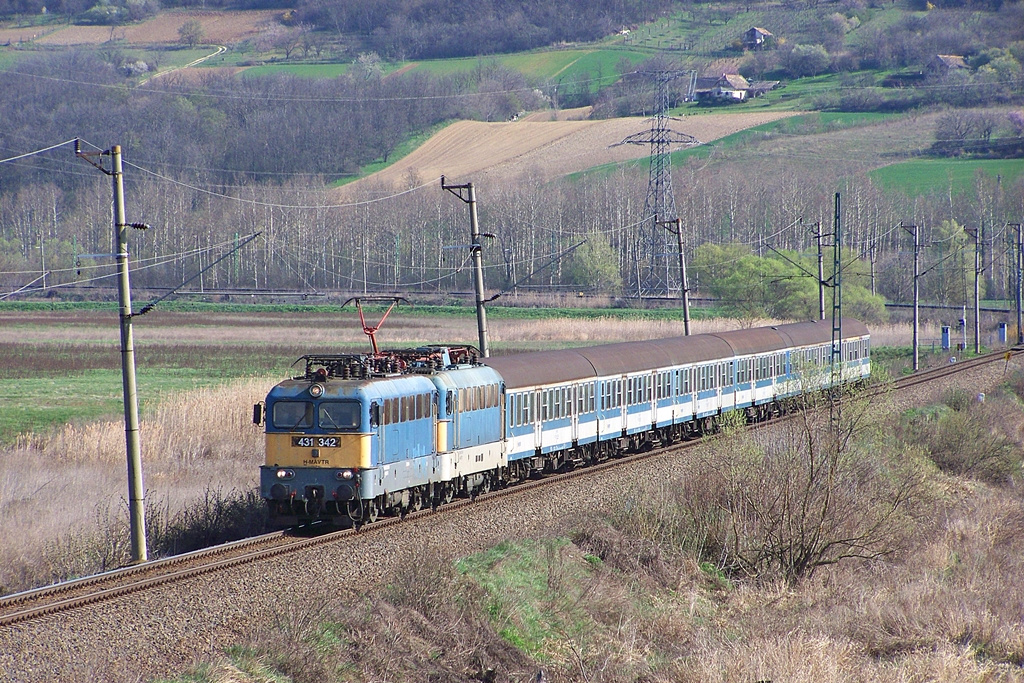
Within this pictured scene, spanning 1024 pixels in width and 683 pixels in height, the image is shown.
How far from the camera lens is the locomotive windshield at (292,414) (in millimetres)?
20828

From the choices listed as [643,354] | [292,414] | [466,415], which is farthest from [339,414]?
[643,354]

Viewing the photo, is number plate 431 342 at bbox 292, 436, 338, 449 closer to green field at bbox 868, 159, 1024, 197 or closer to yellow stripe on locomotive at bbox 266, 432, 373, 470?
yellow stripe on locomotive at bbox 266, 432, 373, 470

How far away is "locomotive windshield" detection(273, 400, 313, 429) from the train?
0.06 ft

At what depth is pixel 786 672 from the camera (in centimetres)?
1936

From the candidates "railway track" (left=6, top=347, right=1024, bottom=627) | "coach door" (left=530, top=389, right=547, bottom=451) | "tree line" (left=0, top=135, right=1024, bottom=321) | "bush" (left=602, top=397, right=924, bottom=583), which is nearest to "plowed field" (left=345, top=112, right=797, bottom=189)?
"tree line" (left=0, top=135, right=1024, bottom=321)

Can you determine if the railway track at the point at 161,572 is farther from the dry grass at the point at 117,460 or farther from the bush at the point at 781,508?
the bush at the point at 781,508

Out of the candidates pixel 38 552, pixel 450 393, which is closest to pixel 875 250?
pixel 450 393

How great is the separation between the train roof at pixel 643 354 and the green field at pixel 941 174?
92.0 metres

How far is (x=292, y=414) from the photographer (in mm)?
20922

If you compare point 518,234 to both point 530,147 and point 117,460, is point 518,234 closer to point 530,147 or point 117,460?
point 530,147

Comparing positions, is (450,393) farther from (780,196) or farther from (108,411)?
(780,196)

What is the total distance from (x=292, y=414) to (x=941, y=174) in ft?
427

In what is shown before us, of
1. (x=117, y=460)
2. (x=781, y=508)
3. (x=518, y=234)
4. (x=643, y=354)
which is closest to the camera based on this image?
(x=781, y=508)

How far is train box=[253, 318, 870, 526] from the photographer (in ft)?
67.8
